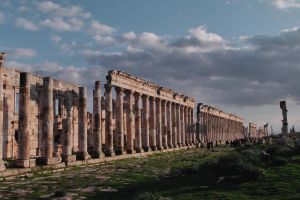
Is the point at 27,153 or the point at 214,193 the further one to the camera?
the point at 27,153

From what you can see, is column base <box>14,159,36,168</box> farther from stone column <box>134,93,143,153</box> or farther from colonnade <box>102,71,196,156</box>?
stone column <box>134,93,143,153</box>

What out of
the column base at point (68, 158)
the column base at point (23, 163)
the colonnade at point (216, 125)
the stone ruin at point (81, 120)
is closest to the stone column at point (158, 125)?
the stone ruin at point (81, 120)

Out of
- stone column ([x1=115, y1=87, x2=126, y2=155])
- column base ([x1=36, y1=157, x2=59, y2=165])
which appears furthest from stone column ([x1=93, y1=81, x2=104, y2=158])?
column base ([x1=36, y1=157, x2=59, y2=165])

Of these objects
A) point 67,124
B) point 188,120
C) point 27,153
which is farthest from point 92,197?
point 188,120

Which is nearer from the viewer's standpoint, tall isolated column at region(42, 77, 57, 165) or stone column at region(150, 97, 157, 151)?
tall isolated column at region(42, 77, 57, 165)

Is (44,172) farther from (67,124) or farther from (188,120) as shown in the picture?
(188,120)

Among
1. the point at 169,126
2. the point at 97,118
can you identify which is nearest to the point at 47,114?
the point at 97,118

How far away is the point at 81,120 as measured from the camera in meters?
32.5

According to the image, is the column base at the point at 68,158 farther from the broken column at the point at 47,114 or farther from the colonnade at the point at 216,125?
the colonnade at the point at 216,125

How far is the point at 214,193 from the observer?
559 inches

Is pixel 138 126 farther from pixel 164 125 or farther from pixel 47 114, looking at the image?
pixel 47 114

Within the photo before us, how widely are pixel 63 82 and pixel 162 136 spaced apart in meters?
21.4

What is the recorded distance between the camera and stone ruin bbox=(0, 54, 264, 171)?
26.4 meters

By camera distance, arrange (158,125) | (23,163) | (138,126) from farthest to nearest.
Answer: (158,125) < (138,126) < (23,163)
